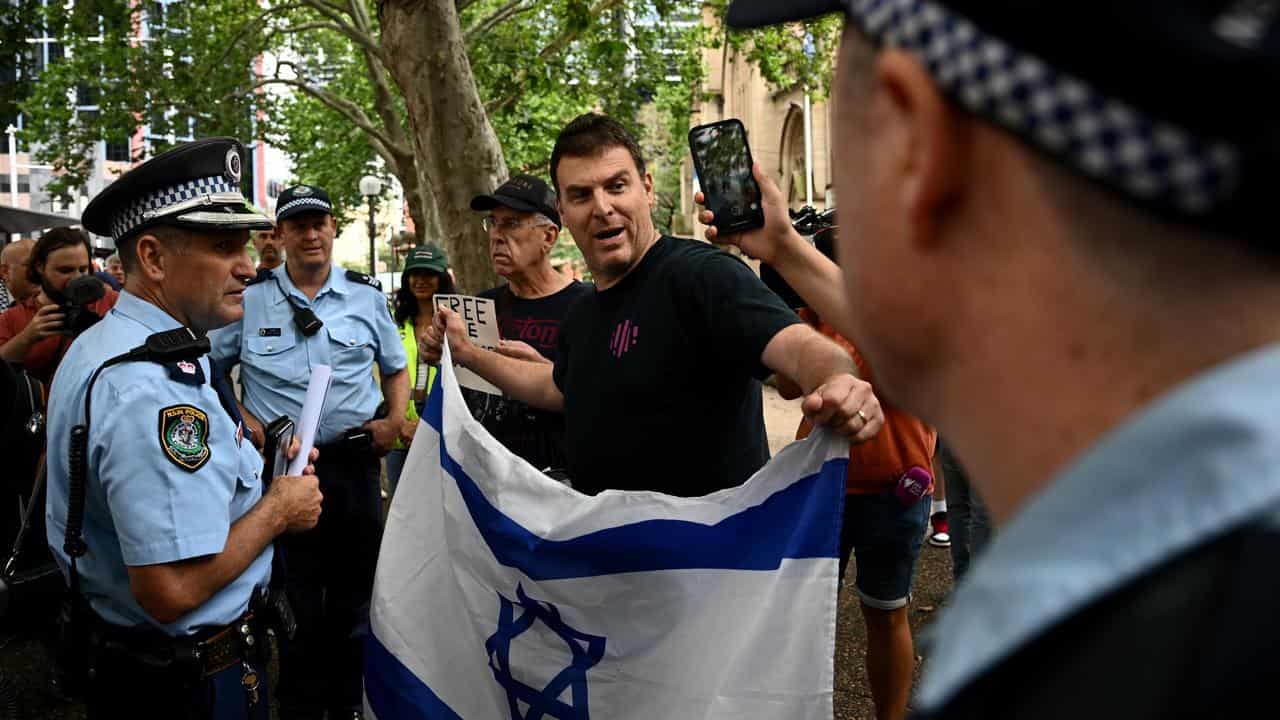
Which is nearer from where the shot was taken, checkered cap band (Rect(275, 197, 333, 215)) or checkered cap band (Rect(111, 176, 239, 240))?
checkered cap band (Rect(111, 176, 239, 240))

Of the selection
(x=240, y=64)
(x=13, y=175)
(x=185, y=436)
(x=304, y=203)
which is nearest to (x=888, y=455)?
(x=185, y=436)

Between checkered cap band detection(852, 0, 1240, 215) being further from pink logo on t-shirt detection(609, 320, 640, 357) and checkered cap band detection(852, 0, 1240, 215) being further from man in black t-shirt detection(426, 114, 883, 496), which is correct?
pink logo on t-shirt detection(609, 320, 640, 357)

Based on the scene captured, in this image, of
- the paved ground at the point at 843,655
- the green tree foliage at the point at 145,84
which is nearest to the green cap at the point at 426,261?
the paved ground at the point at 843,655

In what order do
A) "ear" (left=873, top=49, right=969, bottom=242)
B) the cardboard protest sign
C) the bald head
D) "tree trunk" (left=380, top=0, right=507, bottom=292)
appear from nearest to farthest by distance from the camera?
1. "ear" (left=873, top=49, right=969, bottom=242)
2. the cardboard protest sign
3. the bald head
4. "tree trunk" (left=380, top=0, right=507, bottom=292)

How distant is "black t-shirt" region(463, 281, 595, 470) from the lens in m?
4.64

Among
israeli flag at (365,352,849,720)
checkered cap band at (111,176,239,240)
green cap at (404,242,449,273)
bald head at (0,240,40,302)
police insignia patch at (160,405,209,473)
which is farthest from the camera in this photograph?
bald head at (0,240,40,302)

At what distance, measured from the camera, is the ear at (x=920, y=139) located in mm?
667

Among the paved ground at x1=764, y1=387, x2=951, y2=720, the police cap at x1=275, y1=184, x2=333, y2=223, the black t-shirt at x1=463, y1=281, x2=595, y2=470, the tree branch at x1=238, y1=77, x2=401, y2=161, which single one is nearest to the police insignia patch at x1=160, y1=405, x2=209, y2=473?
the black t-shirt at x1=463, y1=281, x2=595, y2=470

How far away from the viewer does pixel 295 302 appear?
5.00 meters

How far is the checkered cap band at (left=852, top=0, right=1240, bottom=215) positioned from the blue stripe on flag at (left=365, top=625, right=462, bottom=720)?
8.22 ft

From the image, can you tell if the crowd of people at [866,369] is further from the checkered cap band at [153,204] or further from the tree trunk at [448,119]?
the tree trunk at [448,119]

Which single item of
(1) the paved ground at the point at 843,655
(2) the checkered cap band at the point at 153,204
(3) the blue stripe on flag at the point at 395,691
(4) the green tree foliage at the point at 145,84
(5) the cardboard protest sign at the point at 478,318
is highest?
(4) the green tree foliage at the point at 145,84

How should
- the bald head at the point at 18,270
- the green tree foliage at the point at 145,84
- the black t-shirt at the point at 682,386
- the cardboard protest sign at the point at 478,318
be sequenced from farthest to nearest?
the green tree foliage at the point at 145,84 < the bald head at the point at 18,270 < the cardboard protest sign at the point at 478,318 < the black t-shirt at the point at 682,386

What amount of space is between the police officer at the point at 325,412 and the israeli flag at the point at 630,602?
72.9 inches
